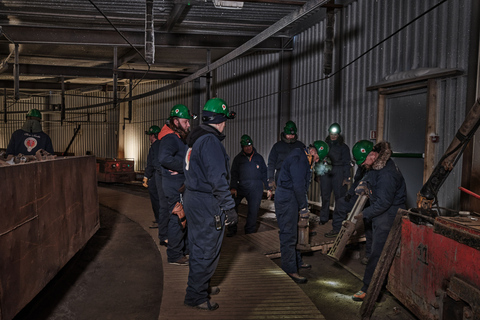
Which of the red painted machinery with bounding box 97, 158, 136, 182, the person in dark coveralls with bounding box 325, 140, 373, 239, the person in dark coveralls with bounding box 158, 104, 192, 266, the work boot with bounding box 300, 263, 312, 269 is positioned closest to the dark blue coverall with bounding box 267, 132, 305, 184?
the person in dark coveralls with bounding box 325, 140, 373, 239

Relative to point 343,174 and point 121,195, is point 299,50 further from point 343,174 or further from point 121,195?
point 121,195

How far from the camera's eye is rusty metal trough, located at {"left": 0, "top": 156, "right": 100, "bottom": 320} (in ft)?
10.0

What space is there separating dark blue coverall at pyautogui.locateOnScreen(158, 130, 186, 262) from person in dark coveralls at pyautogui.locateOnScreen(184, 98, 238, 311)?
127cm

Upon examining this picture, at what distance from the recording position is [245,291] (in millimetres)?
4055

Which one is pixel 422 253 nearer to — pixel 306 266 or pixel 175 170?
pixel 306 266

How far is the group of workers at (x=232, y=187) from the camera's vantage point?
3.41m

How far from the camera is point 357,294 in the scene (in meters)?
4.61

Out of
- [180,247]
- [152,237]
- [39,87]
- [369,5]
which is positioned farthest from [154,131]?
[39,87]

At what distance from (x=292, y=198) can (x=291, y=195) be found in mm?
45

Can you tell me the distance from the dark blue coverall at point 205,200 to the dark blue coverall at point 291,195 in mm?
1513

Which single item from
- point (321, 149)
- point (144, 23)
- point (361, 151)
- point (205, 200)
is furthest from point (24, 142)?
point (361, 151)

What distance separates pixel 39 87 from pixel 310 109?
1531cm

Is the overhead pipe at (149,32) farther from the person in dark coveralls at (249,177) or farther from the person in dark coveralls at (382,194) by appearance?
the person in dark coveralls at (382,194)

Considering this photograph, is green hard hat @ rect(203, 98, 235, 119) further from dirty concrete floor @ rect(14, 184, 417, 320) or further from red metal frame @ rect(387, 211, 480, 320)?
dirty concrete floor @ rect(14, 184, 417, 320)
